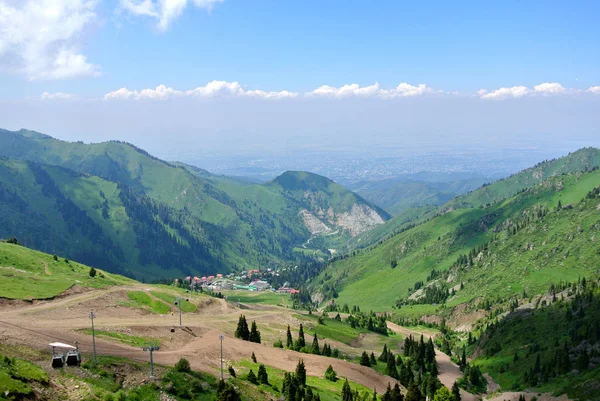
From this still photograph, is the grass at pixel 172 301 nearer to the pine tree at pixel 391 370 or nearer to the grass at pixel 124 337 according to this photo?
the grass at pixel 124 337

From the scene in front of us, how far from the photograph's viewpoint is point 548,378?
145500 millimetres

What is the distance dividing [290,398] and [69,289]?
80.0 meters

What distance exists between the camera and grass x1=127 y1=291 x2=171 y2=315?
133m

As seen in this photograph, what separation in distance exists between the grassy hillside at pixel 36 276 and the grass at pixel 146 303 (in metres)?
14.0

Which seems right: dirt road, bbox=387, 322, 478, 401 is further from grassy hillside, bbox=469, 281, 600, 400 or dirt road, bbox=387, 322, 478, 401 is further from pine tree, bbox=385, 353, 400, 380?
pine tree, bbox=385, 353, 400, 380

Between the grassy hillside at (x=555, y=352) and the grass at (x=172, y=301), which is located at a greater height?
the grass at (x=172, y=301)

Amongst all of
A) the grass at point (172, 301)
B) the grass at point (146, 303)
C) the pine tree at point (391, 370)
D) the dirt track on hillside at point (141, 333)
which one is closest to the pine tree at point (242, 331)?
the dirt track on hillside at point (141, 333)

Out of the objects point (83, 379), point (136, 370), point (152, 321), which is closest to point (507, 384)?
point (152, 321)

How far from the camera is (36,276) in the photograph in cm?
13888

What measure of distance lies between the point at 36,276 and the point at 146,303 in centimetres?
3401

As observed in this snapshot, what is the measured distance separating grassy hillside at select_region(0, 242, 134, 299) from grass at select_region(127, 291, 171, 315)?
13979mm

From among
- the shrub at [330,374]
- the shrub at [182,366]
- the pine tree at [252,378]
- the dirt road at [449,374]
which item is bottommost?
the dirt road at [449,374]

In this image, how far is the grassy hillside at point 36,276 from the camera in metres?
121

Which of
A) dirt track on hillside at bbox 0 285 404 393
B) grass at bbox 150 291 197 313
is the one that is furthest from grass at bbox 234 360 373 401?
grass at bbox 150 291 197 313
